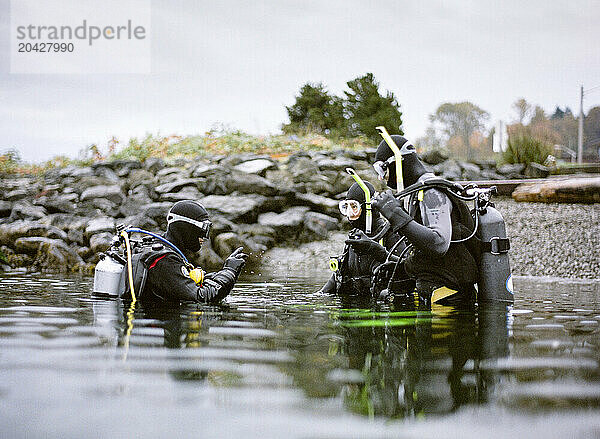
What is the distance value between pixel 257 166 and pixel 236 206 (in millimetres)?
2241

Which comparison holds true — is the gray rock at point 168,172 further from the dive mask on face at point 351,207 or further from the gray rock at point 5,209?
the dive mask on face at point 351,207

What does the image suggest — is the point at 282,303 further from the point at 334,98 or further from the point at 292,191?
the point at 334,98

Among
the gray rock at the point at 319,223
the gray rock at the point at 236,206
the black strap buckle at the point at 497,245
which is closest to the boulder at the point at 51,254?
the gray rock at the point at 236,206

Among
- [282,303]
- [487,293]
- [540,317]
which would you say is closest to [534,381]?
[540,317]

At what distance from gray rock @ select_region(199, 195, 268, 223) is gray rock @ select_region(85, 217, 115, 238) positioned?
1990 millimetres

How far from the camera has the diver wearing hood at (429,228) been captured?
4094 mm

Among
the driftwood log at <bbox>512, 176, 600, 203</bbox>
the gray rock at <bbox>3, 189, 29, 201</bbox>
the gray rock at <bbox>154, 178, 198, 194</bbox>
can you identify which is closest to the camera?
the driftwood log at <bbox>512, 176, 600, 203</bbox>

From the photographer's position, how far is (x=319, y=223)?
13.1 m

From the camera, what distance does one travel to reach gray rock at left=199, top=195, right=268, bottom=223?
1271cm

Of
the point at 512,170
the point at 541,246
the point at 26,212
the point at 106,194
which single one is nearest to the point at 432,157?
the point at 512,170

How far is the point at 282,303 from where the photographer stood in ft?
16.7

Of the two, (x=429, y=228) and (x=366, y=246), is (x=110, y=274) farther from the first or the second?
(x=429, y=228)

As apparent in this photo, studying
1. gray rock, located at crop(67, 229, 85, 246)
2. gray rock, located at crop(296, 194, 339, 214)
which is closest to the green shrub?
gray rock, located at crop(296, 194, 339, 214)

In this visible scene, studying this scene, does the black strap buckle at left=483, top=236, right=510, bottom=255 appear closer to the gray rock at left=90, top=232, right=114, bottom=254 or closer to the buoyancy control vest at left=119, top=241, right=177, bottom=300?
the buoyancy control vest at left=119, top=241, right=177, bottom=300
